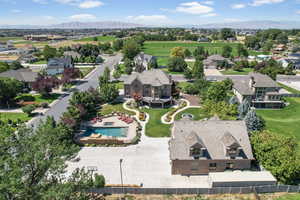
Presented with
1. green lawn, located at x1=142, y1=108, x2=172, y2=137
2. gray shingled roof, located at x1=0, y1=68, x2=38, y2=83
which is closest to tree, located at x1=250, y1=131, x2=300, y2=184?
green lawn, located at x1=142, y1=108, x2=172, y2=137

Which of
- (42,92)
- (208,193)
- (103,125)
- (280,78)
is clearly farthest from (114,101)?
(280,78)

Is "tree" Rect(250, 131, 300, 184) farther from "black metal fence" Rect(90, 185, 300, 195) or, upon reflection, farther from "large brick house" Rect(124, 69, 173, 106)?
"large brick house" Rect(124, 69, 173, 106)

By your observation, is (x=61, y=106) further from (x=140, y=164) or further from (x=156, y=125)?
(x=140, y=164)

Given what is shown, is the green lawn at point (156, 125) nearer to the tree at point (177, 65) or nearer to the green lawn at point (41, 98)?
the green lawn at point (41, 98)

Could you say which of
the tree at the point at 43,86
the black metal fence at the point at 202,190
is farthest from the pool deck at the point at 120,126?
the tree at the point at 43,86

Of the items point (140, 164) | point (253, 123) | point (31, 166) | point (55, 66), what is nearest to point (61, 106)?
point (140, 164)

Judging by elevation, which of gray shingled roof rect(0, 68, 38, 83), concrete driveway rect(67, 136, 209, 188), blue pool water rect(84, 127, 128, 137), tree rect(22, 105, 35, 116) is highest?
gray shingled roof rect(0, 68, 38, 83)

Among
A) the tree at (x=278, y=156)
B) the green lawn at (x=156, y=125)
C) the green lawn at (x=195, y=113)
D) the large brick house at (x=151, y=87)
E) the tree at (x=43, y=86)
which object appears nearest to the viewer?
the tree at (x=278, y=156)
